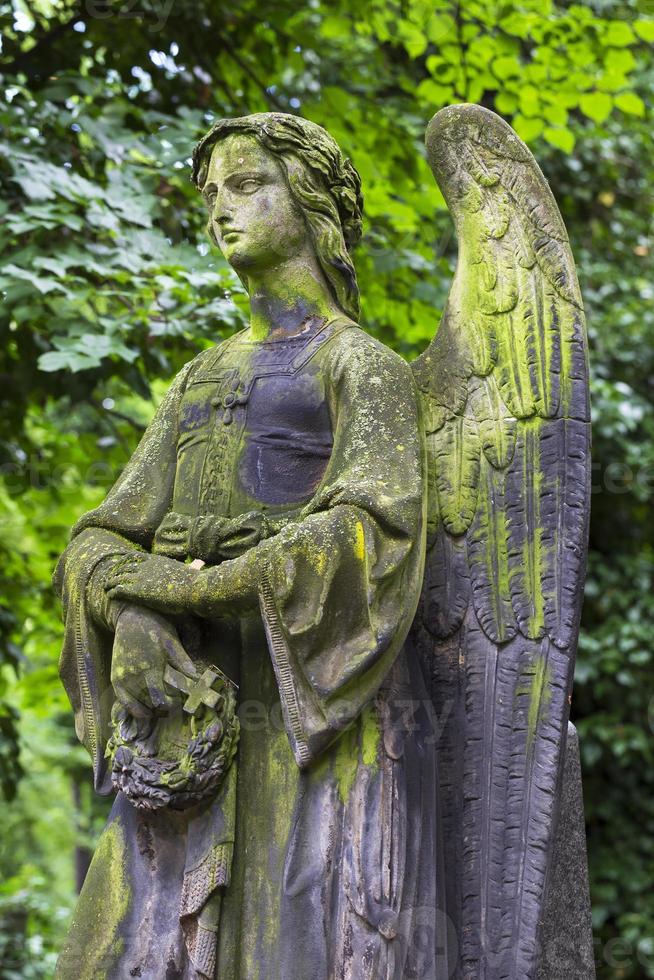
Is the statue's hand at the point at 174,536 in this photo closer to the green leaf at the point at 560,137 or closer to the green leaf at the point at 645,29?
the green leaf at the point at 560,137

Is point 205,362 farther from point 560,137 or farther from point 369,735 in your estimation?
point 560,137

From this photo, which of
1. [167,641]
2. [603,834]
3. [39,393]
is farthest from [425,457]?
[603,834]

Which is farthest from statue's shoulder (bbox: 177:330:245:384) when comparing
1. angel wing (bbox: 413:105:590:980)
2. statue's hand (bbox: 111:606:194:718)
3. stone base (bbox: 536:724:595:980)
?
stone base (bbox: 536:724:595:980)

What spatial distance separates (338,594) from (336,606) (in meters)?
0.03

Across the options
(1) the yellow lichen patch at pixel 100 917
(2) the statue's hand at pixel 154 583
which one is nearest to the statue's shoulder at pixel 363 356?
(2) the statue's hand at pixel 154 583

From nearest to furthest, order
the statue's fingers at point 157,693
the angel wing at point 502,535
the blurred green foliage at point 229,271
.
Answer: the statue's fingers at point 157,693
the angel wing at point 502,535
the blurred green foliage at point 229,271

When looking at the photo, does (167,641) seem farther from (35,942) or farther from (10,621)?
(35,942)

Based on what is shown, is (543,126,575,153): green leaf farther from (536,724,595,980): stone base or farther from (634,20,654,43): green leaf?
(536,724,595,980): stone base

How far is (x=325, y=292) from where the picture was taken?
178 inches

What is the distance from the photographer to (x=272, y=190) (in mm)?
4383

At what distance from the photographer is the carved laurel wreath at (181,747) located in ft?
12.9

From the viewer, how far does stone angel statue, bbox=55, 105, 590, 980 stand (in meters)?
3.90

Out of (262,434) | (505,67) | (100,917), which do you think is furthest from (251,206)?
(505,67)

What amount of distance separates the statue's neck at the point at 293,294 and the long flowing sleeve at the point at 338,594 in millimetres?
625
